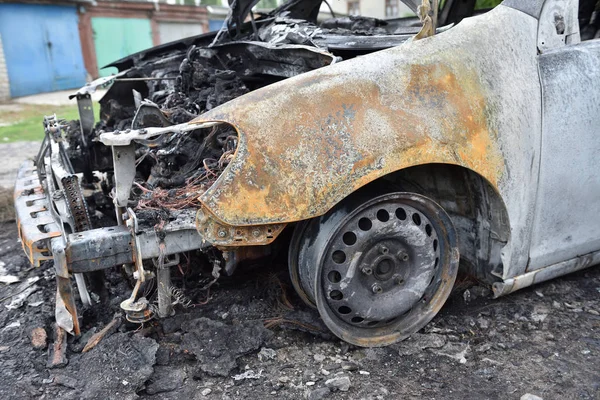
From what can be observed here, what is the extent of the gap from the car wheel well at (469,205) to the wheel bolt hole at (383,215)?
110mm

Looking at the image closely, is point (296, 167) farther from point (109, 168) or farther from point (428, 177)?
point (109, 168)

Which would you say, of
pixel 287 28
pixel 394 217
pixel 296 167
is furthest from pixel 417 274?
pixel 287 28

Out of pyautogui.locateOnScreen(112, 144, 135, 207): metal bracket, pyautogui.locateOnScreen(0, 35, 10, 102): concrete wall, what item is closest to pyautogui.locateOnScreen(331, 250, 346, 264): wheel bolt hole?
pyautogui.locateOnScreen(112, 144, 135, 207): metal bracket

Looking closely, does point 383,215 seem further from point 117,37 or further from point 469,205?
point 117,37

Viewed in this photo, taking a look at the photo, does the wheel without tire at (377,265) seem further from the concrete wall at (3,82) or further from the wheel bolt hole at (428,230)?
the concrete wall at (3,82)

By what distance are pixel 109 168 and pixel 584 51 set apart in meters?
3.37

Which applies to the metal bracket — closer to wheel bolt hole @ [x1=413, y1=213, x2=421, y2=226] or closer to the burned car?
the burned car

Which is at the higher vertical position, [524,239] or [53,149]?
[53,149]

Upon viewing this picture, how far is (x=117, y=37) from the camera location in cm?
2014

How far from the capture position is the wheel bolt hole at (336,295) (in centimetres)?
239

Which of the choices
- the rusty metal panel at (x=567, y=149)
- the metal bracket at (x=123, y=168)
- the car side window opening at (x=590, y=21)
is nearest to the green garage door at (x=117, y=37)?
the metal bracket at (x=123, y=168)

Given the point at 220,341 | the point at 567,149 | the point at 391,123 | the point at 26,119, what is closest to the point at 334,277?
the point at 220,341

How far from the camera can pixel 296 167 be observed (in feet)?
6.77

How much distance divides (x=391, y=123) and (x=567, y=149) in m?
0.98
